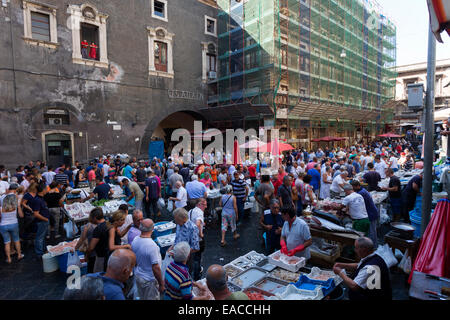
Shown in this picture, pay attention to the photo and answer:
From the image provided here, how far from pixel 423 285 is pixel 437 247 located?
65 cm

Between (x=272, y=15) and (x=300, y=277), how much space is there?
20634 mm

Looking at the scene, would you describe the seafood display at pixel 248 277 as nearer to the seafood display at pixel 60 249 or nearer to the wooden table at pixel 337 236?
the wooden table at pixel 337 236

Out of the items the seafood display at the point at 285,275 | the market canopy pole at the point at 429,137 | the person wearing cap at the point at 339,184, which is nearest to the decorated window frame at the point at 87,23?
the person wearing cap at the point at 339,184

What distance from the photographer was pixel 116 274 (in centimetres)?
258

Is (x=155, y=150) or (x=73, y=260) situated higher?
(x=155, y=150)

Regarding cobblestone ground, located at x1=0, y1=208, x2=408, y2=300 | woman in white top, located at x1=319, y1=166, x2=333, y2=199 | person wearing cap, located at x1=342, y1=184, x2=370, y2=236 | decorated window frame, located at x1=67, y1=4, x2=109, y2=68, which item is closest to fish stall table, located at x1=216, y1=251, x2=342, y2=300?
cobblestone ground, located at x1=0, y1=208, x2=408, y2=300

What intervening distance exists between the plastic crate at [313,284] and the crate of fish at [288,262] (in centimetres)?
28

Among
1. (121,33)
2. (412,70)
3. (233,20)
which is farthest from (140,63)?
(412,70)

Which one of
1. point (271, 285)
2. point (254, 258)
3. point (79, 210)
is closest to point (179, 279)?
point (271, 285)

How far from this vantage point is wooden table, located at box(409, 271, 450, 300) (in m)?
3.37

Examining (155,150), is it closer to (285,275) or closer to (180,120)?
(180,120)

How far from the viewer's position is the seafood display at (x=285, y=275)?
3785mm

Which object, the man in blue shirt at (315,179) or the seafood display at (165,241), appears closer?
the seafood display at (165,241)
